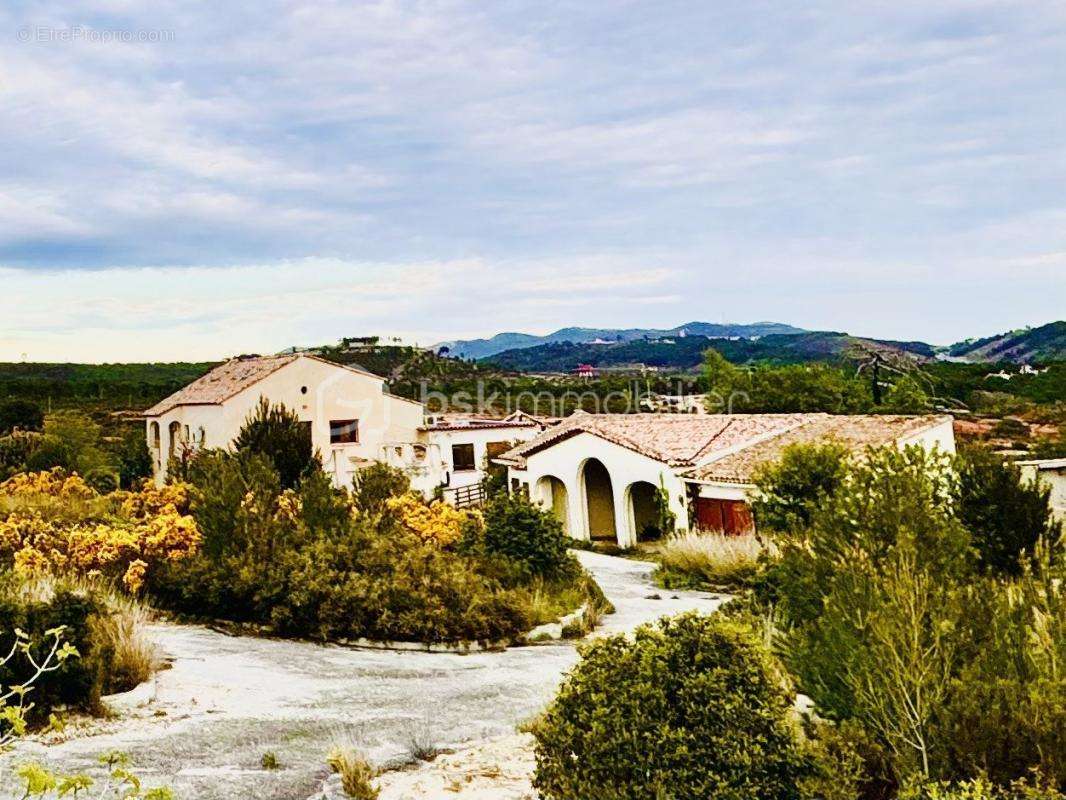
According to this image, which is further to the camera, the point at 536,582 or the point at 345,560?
the point at 536,582

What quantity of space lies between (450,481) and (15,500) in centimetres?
1869

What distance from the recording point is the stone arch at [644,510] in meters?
27.3

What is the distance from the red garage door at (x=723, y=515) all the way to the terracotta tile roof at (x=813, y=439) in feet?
1.99

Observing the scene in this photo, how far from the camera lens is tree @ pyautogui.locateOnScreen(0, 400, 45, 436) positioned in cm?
4239

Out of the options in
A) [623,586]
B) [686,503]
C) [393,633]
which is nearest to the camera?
[393,633]

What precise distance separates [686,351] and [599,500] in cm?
10427

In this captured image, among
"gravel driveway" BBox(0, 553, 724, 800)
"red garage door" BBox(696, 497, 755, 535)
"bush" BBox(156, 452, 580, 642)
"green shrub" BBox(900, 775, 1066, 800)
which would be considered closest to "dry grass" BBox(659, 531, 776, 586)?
"red garage door" BBox(696, 497, 755, 535)

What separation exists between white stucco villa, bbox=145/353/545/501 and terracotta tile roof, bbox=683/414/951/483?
1039 cm

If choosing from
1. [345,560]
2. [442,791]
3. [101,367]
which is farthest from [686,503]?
[101,367]

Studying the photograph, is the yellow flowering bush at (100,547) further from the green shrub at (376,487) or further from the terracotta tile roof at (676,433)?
the terracotta tile roof at (676,433)

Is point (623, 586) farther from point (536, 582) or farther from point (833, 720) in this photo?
point (833, 720)

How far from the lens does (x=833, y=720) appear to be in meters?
5.74

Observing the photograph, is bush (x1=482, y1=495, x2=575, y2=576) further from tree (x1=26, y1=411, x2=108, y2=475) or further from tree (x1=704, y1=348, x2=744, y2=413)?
tree (x1=704, y1=348, x2=744, y2=413)

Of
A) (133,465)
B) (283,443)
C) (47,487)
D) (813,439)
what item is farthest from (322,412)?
(813,439)
